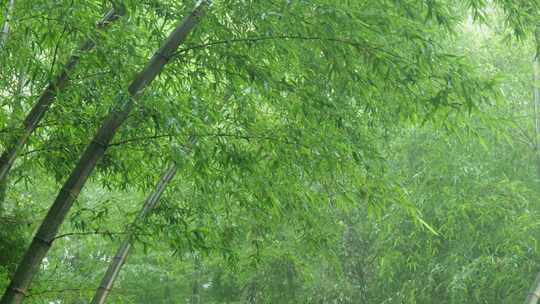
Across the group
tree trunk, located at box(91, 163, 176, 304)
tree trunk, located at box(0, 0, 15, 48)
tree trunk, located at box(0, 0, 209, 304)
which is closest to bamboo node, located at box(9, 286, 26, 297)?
tree trunk, located at box(0, 0, 209, 304)

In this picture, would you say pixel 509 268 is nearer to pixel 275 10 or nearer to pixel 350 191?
pixel 350 191

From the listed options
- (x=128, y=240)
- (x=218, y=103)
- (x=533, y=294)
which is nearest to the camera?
(x=128, y=240)

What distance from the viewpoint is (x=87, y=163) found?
343cm

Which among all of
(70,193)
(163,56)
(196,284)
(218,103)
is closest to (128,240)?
(70,193)

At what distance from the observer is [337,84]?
376 centimetres

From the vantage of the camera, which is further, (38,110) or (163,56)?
(38,110)

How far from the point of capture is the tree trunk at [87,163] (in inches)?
132

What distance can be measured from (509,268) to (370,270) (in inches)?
72.4

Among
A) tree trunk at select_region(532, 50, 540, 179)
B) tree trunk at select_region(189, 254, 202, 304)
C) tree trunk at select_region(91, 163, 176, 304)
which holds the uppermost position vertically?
tree trunk at select_region(532, 50, 540, 179)

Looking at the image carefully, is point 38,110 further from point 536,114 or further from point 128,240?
point 536,114

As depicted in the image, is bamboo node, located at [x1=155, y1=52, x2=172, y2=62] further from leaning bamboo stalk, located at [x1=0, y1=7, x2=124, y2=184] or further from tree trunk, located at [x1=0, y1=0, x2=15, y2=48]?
tree trunk, located at [x1=0, y1=0, x2=15, y2=48]

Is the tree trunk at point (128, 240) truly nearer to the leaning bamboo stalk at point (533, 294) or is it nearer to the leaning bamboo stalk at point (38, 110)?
the leaning bamboo stalk at point (38, 110)

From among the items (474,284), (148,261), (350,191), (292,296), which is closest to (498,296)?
(474,284)

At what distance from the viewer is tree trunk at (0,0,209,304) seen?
3361 millimetres
